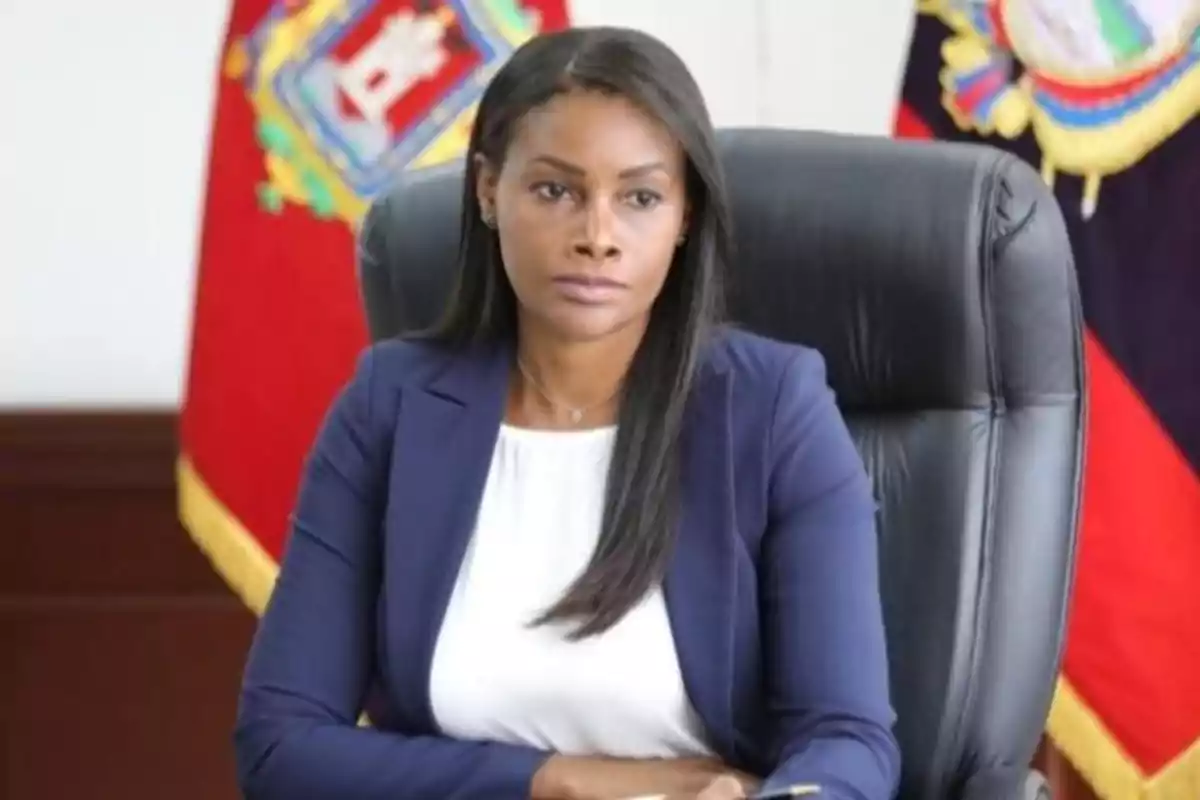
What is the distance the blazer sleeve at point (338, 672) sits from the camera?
4.03 feet

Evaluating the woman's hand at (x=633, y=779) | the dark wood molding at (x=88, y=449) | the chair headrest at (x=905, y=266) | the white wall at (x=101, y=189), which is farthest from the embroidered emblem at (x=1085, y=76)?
the dark wood molding at (x=88, y=449)

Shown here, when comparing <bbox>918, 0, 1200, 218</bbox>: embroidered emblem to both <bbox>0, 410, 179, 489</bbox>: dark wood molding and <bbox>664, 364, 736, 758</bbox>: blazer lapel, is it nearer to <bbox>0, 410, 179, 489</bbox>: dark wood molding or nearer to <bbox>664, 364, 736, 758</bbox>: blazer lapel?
<bbox>664, 364, 736, 758</bbox>: blazer lapel

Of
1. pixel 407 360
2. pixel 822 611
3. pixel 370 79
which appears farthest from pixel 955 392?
pixel 370 79

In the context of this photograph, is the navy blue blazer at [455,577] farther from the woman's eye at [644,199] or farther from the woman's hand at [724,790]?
the woman's eye at [644,199]

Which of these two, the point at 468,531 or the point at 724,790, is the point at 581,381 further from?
the point at 724,790

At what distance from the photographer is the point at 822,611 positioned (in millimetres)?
1228

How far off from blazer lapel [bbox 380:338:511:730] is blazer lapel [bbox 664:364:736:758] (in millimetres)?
180

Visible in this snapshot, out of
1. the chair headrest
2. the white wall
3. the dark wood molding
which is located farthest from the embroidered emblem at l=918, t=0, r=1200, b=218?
the dark wood molding

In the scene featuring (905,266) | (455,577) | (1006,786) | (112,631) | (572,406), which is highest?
(905,266)

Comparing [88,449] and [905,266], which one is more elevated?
[905,266]

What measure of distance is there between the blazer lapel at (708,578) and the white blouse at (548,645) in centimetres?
2

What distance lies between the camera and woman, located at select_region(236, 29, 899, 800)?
1234mm

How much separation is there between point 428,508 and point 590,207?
0.29 m

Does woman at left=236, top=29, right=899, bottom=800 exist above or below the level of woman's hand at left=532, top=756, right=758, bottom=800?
above
